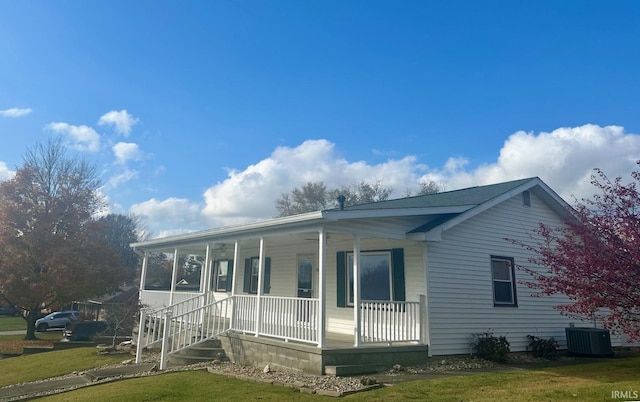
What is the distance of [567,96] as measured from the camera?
13.4m

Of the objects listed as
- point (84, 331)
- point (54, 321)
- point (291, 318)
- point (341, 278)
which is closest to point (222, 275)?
point (84, 331)

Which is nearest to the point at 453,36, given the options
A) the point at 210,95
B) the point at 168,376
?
the point at 210,95

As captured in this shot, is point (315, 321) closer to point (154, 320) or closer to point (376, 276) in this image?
point (376, 276)

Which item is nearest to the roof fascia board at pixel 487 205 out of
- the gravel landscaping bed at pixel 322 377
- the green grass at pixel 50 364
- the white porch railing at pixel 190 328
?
the gravel landscaping bed at pixel 322 377

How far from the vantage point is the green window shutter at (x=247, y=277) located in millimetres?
16517

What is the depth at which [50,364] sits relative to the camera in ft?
42.7

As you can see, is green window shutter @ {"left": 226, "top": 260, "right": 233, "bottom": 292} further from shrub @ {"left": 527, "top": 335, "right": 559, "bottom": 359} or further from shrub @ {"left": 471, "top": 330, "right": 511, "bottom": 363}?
shrub @ {"left": 527, "top": 335, "right": 559, "bottom": 359}

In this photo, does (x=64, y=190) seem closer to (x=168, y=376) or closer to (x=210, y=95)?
(x=210, y=95)

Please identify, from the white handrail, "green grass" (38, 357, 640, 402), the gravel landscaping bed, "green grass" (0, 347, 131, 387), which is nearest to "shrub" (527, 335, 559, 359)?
the gravel landscaping bed

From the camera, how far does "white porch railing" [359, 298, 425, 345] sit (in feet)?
30.1

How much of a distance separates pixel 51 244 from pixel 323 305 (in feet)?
63.3

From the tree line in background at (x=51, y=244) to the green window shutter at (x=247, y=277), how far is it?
33.9 ft

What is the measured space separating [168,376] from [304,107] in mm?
9932

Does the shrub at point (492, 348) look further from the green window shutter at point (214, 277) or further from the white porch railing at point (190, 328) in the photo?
the green window shutter at point (214, 277)
